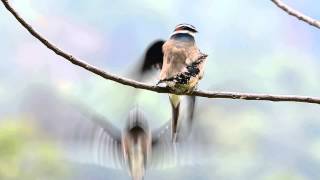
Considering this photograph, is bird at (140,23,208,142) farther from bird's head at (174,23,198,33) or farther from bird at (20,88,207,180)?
bird at (20,88,207,180)

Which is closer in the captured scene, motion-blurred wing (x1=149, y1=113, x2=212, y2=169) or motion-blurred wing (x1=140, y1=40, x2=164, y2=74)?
motion-blurred wing (x1=140, y1=40, x2=164, y2=74)

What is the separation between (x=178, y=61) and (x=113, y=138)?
0.88m

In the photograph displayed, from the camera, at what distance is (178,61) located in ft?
3.31

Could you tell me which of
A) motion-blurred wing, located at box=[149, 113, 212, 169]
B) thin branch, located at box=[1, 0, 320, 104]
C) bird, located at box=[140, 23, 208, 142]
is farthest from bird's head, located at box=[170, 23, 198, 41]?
motion-blurred wing, located at box=[149, 113, 212, 169]

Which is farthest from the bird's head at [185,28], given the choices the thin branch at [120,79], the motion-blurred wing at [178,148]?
A: the motion-blurred wing at [178,148]

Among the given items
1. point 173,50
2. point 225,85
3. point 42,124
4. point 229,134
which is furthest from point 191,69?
point 229,134

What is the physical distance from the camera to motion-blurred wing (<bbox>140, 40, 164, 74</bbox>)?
46.0 inches

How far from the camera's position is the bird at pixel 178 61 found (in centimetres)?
84

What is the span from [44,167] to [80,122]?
14 cm

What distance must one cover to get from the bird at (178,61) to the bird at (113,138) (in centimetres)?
60

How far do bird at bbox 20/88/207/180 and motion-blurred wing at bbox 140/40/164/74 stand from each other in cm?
55

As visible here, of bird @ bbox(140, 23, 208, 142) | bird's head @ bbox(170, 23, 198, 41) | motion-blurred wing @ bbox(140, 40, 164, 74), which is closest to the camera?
bird @ bbox(140, 23, 208, 142)

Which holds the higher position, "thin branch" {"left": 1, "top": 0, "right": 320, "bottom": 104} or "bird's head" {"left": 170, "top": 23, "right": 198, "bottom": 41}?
"bird's head" {"left": 170, "top": 23, "right": 198, "bottom": 41}

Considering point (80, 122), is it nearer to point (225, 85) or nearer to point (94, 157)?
point (94, 157)
